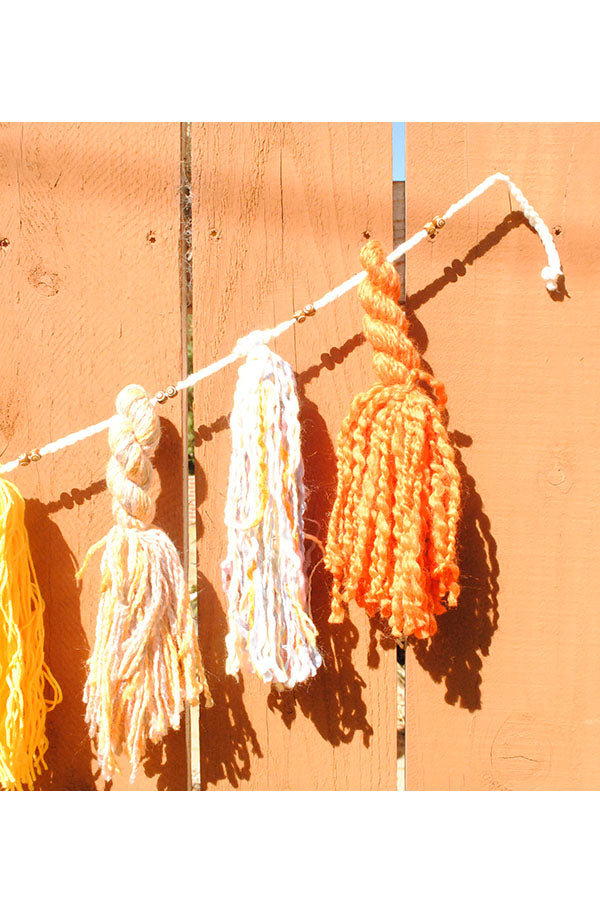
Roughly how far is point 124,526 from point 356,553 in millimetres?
307

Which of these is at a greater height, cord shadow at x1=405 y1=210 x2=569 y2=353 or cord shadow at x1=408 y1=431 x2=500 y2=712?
cord shadow at x1=405 y1=210 x2=569 y2=353

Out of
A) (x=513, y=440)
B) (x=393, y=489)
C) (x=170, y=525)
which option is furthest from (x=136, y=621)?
(x=513, y=440)

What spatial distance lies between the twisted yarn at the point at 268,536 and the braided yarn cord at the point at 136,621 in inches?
2.8

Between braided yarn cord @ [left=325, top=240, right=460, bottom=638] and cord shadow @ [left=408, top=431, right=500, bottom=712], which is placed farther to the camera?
cord shadow @ [left=408, top=431, right=500, bottom=712]

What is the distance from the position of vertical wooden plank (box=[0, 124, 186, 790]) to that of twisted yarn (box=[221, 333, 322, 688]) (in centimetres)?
12

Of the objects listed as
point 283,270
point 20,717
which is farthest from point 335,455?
point 20,717

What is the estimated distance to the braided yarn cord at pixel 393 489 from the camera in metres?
0.76

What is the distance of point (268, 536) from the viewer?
79cm

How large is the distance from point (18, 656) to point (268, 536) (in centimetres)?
38

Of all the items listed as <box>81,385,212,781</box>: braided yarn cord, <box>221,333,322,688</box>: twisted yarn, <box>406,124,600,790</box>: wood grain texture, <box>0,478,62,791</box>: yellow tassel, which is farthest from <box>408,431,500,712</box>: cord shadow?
<box>0,478,62,791</box>: yellow tassel

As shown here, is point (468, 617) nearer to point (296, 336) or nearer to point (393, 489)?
point (393, 489)

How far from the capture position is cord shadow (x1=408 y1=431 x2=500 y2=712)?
863 mm

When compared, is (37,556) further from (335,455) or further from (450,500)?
(450,500)

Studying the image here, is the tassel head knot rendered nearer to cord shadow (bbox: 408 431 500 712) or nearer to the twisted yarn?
the twisted yarn
